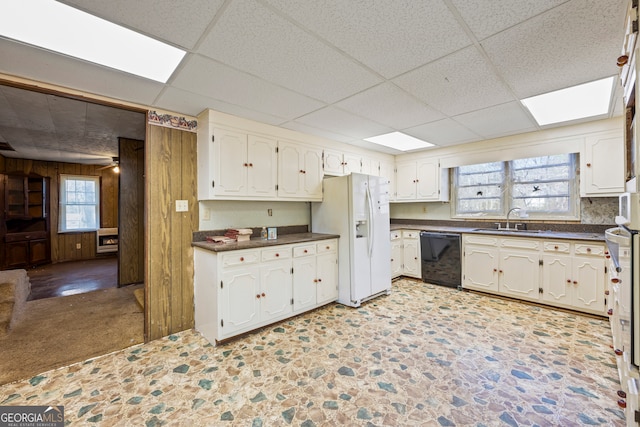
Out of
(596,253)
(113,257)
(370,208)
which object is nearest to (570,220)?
(596,253)

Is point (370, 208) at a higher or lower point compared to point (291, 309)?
higher

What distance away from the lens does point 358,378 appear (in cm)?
200

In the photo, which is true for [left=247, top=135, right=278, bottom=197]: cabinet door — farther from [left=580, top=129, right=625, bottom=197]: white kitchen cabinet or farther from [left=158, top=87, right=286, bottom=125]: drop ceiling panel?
[left=580, top=129, right=625, bottom=197]: white kitchen cabinet

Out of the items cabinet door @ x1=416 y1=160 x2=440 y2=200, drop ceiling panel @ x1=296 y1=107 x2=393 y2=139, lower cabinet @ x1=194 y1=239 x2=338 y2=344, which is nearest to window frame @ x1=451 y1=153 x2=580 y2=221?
cabinet door @ x1=416 y1=160 x2=440 y2=200

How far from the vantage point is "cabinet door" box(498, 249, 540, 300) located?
10.9 ft

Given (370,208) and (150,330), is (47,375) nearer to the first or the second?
(150,330)

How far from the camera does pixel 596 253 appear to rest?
2.95 metres

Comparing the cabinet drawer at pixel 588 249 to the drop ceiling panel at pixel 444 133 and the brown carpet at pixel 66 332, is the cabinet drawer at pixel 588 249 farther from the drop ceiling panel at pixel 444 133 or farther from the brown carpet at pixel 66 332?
the brown carpet at pixel 66 332

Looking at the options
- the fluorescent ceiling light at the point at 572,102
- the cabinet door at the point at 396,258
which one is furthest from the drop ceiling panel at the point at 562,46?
the cabinet door at the point at 396,258

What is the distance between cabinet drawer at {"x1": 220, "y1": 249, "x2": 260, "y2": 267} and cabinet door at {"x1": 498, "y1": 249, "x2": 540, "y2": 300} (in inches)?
127

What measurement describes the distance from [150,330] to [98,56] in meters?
2.34

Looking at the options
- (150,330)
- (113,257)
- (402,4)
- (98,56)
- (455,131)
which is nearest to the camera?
(402,4)

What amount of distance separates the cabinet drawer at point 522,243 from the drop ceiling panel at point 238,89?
2998 mm

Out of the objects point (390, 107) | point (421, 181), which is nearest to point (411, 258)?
point (421, 181)
